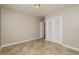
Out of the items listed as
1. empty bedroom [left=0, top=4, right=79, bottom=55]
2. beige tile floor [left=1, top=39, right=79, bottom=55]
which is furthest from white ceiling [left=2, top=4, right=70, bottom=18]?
beige tile floor [left=1, top=39, right=79, bottom=55]

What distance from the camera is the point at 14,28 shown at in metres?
3.07

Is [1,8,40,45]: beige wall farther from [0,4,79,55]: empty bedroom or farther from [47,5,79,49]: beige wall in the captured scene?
[47,5,79,49]: beige wall

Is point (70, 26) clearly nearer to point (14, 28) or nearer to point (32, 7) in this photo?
point (32, 7)

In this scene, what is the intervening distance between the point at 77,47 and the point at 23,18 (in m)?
2.17

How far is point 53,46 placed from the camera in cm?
271

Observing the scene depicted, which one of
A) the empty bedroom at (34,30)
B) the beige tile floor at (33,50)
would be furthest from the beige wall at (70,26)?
the beige tile floor at (33,50)

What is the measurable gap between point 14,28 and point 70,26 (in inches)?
80.7

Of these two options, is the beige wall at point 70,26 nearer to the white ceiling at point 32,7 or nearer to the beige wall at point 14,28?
the white ceiling at point 32,7

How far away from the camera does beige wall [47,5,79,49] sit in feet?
9.47

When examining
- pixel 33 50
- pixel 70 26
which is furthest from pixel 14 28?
pixel 70 26

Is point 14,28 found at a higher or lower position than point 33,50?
higher

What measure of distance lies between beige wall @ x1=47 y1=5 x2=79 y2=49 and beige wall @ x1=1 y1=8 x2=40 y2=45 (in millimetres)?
1121

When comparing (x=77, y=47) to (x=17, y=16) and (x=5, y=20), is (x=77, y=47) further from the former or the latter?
(x=5, y=20)
